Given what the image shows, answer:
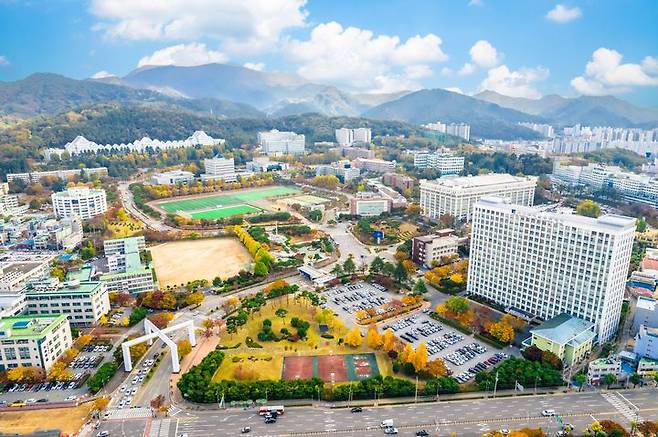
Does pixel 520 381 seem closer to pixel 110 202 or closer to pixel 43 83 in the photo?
pixel 110 202

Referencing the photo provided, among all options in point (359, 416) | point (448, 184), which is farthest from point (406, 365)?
point (448, 184)

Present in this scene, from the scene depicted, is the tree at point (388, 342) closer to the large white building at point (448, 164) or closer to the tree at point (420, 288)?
the tree at point (420, 288)

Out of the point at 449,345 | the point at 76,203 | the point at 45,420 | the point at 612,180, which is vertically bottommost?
the point at 45,420

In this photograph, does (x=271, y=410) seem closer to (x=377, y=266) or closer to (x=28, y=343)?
(x=28, y=343)

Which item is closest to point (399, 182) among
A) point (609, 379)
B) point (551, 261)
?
point (551, 261)

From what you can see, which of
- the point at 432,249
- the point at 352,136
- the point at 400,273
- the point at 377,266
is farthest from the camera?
the point at 352,136
